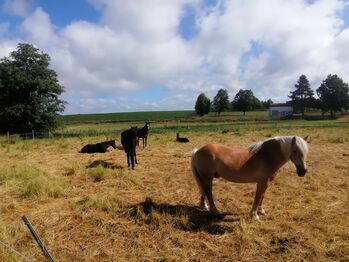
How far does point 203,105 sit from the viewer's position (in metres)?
102

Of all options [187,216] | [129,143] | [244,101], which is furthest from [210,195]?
[244,101]

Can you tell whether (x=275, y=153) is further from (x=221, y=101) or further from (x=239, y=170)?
(x=221, y=101)

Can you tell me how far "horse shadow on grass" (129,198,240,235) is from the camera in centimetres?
589

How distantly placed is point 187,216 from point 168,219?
1.28 ft

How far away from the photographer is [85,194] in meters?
8.15

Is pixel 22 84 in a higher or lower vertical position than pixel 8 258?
higher

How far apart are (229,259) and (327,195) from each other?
4.07 metres

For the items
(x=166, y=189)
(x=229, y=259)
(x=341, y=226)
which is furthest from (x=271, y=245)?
(x=166, y=189)

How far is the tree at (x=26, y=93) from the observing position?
33487 mm

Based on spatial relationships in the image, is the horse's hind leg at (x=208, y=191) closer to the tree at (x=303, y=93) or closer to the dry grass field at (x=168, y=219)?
the dry grass field at (x=168, y=219)

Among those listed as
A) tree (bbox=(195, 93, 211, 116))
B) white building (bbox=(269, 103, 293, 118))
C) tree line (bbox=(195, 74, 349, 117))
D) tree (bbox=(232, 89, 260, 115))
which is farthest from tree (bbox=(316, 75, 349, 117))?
tree (bbox=(195, 93, 211, 116))

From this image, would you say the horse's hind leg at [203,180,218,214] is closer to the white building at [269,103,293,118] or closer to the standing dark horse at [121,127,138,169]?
the standing dark horse at [121,127,138,169]

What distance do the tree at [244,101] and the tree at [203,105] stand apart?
7986 millimetres

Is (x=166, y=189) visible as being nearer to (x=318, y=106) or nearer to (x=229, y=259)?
(x=229, y=259)
